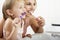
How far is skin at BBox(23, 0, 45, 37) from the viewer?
4.64 feet

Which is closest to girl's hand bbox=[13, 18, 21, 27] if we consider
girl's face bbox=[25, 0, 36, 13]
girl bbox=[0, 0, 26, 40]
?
girl bbox=[0, 0, 26, 40]

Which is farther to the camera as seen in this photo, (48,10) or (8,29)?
(48,10)

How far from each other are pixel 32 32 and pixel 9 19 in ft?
0.87

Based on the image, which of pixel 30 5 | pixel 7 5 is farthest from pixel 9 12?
pixel 30 5

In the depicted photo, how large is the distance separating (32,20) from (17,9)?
19 centimetres

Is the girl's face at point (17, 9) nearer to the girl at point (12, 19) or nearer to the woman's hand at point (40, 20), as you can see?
the girl at point (12, 19)

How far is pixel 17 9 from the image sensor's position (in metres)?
1.38

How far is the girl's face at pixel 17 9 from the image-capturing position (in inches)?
53.9

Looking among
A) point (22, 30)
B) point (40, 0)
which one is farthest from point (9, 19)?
point (40, 0)

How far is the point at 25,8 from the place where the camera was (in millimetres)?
1403

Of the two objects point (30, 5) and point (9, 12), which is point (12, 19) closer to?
point (9, 12)

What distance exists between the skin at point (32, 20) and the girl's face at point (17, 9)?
0.17 feet

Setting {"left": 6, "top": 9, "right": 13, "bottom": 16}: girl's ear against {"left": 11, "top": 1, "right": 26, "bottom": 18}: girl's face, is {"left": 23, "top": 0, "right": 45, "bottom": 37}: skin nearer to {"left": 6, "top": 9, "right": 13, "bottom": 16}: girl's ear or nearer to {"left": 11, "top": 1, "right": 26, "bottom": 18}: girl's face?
{"left": 11, "top": 1, "right": 26, "bottom": 18}: girl's face

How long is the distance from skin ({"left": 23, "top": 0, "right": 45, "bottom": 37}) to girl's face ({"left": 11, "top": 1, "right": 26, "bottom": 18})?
0.05m
